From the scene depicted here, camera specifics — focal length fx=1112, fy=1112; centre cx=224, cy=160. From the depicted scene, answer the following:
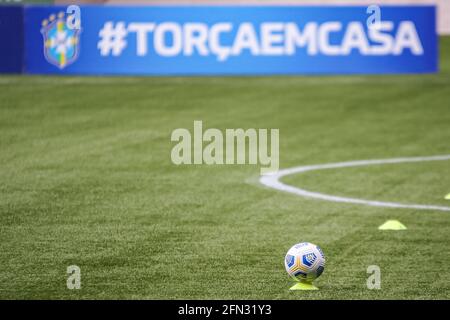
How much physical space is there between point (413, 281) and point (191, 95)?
15.7 metres

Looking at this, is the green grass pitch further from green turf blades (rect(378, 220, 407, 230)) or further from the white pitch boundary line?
the white pitch boundary line

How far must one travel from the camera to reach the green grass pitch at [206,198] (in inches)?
359

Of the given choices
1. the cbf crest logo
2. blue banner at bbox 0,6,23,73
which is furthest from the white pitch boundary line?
blue banner at bbox 0,6,23,73

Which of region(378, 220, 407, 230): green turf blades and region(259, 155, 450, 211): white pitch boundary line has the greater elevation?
region(259, 155, 450, 211): white pitch boundary line

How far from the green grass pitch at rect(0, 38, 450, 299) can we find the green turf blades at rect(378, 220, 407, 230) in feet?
0.32

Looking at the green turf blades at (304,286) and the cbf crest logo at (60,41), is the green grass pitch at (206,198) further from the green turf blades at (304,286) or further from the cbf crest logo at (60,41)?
the cbf crest logo at (60,41)

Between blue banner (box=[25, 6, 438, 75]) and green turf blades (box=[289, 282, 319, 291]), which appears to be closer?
green turf blades (box=[289, 282, 319, 291])

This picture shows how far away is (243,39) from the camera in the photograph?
2811 centimetres

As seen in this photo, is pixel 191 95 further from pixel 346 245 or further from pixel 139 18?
pixel 346 245

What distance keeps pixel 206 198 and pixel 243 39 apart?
50.7 ft

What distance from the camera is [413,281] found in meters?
8.98

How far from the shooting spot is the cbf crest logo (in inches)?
1073

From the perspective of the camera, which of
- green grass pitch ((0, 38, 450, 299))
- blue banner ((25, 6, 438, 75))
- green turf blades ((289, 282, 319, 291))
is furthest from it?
blue banner ((25, 6, 438, 75))

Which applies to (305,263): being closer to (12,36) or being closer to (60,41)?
(60,41)
